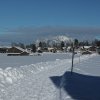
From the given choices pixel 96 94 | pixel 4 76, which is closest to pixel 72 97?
pixel 96 94

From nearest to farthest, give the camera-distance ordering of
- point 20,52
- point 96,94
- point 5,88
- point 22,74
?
point 96,94 → point 5,88 → point 22,74 → point 20,52

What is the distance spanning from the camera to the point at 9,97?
12.2m

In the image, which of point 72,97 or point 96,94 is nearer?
point 72,97

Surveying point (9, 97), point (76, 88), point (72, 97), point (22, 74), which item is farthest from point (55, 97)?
point (22, 74)

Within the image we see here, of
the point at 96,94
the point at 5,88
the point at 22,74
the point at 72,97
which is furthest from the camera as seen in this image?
the point at 22,74

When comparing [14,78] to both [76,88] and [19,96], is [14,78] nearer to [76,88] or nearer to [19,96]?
[76,88]

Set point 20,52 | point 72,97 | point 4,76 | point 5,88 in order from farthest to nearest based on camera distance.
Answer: point 20,52, point 4,76, point 5,88, point 72,97

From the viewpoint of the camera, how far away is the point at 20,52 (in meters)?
155

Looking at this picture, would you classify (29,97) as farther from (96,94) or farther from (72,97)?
(96,94)

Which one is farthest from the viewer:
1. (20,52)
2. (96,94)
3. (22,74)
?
(20,52)

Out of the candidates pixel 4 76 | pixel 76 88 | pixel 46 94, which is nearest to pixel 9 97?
pixel 46 94

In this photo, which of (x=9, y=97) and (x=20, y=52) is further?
(x=20, y=52)

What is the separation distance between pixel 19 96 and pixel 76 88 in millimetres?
3064

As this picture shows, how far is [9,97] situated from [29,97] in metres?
0.70
